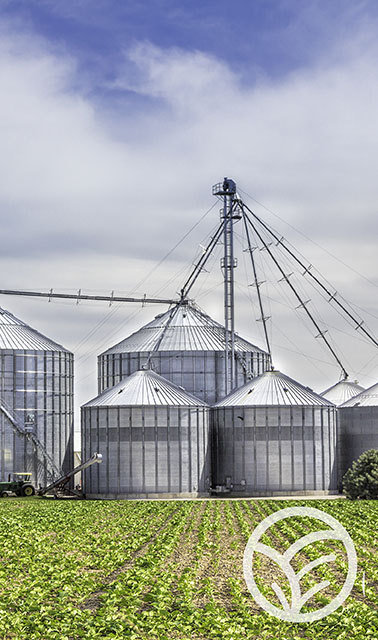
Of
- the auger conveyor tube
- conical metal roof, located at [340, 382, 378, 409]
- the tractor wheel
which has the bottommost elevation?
the tractor wheel

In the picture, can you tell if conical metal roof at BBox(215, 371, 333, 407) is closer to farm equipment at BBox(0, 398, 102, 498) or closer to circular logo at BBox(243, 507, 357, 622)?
farm equipment at BBox(0, 398, 102, 498)

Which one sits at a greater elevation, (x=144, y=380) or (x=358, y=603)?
(x=144, y=380)

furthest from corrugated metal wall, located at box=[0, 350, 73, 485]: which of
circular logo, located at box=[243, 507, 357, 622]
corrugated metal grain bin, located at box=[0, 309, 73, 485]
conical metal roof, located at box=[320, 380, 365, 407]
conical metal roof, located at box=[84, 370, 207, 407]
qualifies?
circular logo, located at box=[243, 507, 357, 622]

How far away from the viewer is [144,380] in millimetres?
89938

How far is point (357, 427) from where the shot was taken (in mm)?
96188

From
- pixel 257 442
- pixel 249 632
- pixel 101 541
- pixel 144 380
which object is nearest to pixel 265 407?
pixel 257 442

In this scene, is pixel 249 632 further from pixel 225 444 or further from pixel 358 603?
pixel 225 444

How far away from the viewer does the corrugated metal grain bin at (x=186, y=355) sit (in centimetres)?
10462

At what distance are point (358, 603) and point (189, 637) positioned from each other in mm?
5707

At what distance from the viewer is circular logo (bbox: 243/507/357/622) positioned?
2566 cm

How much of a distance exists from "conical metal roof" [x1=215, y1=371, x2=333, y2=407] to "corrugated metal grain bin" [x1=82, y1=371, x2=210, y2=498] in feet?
14.3

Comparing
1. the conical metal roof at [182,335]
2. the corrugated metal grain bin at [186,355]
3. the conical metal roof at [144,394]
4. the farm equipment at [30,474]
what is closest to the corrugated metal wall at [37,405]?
the farm equipment at [30,474]

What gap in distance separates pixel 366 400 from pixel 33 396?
3405 centimetres

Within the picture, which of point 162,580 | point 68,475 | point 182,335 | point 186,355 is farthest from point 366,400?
point 162,580
